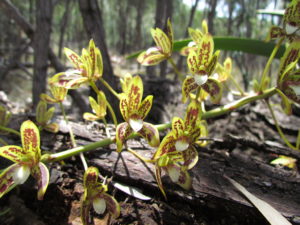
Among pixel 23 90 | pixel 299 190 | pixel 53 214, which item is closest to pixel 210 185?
pixel 299 190

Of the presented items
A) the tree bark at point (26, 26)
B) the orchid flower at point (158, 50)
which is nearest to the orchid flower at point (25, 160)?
the orchid flower at point (158, 50)

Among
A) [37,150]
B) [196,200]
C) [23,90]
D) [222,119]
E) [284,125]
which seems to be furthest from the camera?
[23,90]

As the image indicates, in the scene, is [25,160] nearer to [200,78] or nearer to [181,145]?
[181,145]

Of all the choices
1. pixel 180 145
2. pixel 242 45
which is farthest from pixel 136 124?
pixel 242 45

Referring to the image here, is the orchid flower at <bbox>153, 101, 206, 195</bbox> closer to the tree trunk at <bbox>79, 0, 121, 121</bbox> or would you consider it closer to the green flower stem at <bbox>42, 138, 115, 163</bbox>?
the green flower stem at <bbox>42, 138, 115, 163</bbox>

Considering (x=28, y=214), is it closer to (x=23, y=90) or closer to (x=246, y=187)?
(x=246, y=187)

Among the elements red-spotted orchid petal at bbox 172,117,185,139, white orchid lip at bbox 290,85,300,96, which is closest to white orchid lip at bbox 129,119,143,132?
red-spotted orchid petal at bbox 172,117,185,139

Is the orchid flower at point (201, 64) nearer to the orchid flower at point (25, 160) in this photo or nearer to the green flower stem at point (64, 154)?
the green flower stem at point (64, 154)

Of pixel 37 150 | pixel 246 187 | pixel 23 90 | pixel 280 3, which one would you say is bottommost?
pixel 23 90
